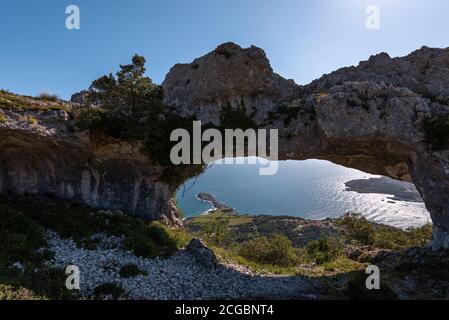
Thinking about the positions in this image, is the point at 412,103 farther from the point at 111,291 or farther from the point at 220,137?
the point at 111,291

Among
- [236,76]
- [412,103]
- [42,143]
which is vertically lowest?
[42,143]

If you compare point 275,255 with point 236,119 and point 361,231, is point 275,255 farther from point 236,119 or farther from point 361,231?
point 361,231

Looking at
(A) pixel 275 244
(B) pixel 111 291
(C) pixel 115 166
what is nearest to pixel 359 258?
(A) pixel 275 244

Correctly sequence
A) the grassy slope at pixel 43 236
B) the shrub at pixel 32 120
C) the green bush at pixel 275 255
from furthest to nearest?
the green bush at pixel 275 255, the shrub at pixel 32 120, the grassy slope at pixel 43 236

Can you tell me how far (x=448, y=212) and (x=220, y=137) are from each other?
1661cm

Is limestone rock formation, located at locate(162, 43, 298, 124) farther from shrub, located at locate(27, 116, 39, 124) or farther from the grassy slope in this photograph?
the grassy slope

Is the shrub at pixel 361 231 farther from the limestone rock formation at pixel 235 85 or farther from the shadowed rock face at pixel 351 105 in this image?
the limestone rock formation at pixel 235 85

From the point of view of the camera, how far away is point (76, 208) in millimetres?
21984

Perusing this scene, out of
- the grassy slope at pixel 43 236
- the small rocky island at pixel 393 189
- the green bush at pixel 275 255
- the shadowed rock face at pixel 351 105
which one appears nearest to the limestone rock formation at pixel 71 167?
the grassy slope at pixel 43 236

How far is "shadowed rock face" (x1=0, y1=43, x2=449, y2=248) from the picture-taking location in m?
20.1

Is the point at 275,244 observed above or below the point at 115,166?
below

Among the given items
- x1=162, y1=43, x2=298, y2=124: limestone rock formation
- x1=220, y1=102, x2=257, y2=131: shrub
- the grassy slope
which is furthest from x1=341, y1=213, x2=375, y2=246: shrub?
the grassy slope

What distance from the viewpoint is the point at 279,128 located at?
23.9 m

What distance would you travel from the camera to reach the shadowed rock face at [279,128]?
20.1 meters
